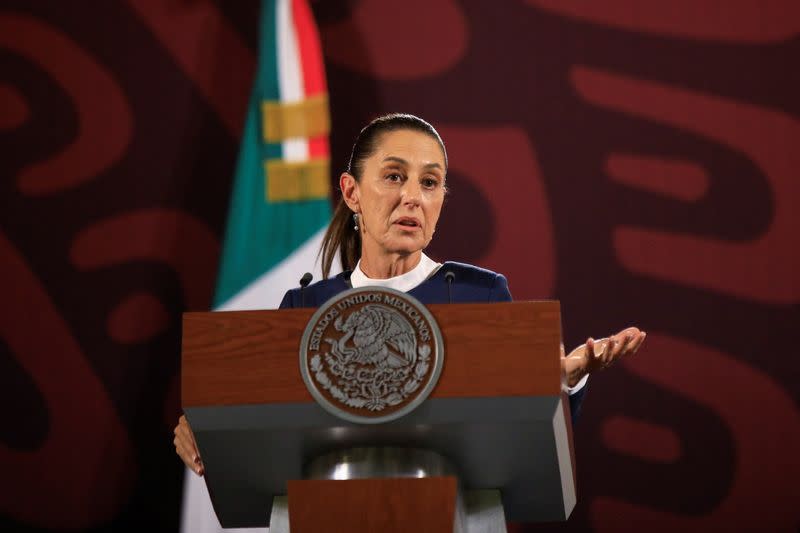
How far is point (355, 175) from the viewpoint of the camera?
225cm

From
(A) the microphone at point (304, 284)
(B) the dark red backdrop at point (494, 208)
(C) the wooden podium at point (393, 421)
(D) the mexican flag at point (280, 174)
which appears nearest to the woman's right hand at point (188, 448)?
(C) the wooden podium at point (393, 421)

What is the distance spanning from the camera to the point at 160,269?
3637mm

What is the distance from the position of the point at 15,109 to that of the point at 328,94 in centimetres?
113

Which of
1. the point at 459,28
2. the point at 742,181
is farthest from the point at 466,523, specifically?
the point at 459,28

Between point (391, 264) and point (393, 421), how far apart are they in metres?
0.73

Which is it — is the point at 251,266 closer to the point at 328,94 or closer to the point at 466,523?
the point at 328,94

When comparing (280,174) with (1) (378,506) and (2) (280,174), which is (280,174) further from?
(1) (378,506)

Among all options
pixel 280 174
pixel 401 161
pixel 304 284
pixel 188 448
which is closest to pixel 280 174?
pixel 280 174

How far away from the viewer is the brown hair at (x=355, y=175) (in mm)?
2203

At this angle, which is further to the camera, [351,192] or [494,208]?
[494,208]

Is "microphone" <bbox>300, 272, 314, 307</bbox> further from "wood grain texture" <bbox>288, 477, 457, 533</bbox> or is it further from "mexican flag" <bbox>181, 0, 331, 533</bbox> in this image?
"mexican flag" <bbox>181, 0, 331, 533</bbox>

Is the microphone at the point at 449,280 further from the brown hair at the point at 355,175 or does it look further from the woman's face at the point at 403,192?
the brown hair at the point at 355,175

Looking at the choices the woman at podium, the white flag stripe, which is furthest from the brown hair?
the white flag stripe

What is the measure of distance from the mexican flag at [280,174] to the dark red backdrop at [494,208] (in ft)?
0.62
